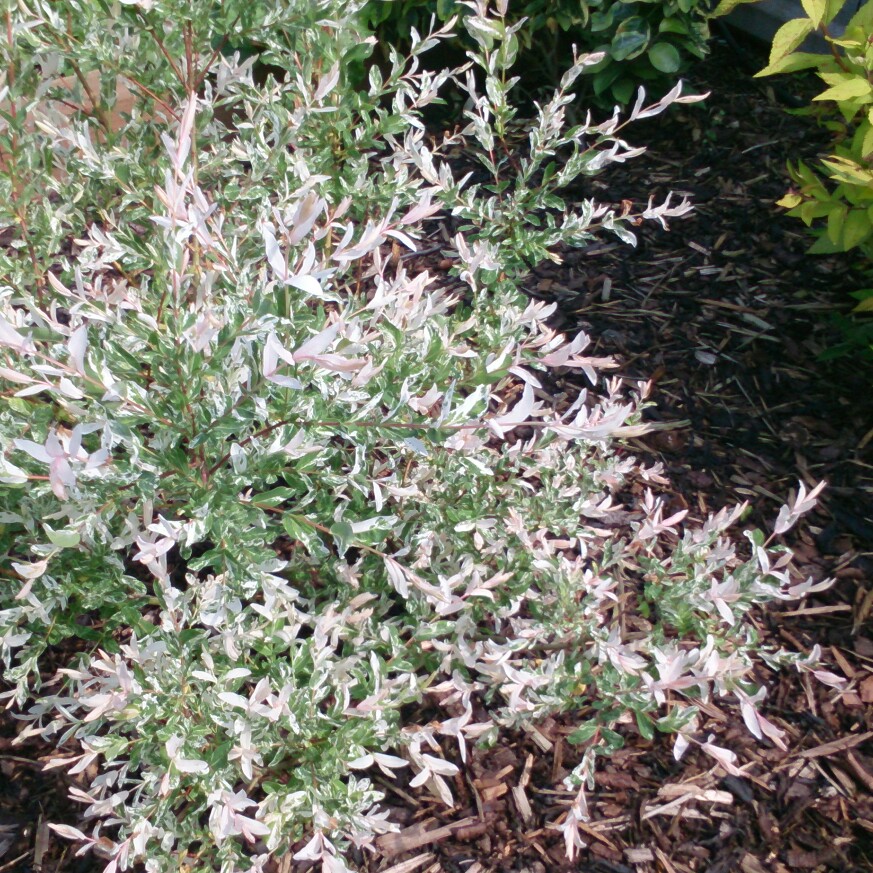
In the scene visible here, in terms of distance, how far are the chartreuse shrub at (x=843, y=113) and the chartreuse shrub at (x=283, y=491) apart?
2.61ft

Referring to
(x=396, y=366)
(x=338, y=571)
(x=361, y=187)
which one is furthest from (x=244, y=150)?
(x=338, y=571)

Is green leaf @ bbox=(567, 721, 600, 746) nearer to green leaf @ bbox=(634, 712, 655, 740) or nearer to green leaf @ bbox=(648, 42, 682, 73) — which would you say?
green leaf @ bbox=(634, 712, 655, 740)

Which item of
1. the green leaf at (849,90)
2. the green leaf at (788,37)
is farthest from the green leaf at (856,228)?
the green leaf at (788,37)

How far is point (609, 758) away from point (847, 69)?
2049mm

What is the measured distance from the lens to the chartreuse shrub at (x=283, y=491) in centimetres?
146

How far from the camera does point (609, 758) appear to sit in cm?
207

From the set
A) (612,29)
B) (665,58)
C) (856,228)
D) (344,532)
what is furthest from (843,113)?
(344,532)

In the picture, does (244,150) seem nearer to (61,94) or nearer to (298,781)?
(61,94)

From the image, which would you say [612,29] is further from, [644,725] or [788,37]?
[644,725]

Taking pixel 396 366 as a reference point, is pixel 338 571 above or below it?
below

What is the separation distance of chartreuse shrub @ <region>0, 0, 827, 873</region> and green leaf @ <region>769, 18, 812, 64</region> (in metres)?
0.78

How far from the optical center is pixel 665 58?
11.9 ft

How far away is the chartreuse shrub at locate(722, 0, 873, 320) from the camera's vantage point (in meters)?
2.31

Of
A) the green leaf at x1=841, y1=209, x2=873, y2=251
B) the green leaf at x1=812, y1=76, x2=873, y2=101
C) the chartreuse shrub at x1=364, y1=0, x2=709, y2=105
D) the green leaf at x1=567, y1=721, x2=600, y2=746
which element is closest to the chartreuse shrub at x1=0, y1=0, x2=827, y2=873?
the green leaf at x1=567, y1=721, x2=600, y2=746
